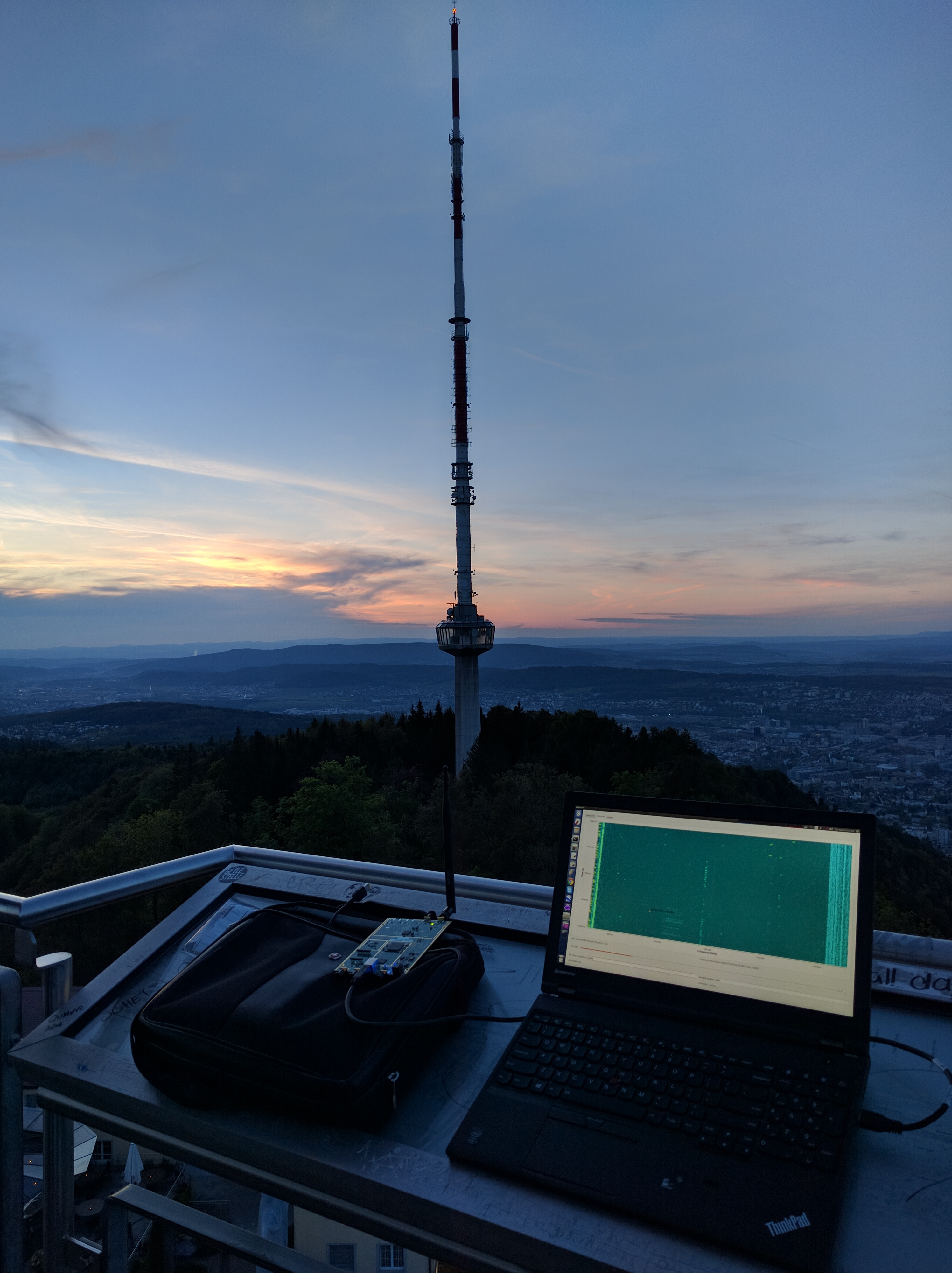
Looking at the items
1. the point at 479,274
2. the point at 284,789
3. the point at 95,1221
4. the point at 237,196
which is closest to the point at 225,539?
the point at 284,789

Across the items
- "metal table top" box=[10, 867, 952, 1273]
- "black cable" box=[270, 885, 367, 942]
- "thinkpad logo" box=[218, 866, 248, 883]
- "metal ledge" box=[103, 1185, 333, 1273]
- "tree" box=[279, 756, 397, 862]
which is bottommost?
"tree" box=[279, 756, 397, 862]

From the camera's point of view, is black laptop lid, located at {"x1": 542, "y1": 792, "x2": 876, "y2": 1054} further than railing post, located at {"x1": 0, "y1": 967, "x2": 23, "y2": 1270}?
No

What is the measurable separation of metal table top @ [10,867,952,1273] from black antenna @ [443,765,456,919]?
14 cm

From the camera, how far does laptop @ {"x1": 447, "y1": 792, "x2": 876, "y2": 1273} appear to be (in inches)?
24.7

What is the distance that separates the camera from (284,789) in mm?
23656

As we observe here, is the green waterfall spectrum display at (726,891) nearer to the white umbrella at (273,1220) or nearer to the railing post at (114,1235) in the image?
the white umbrella at (273,1220)

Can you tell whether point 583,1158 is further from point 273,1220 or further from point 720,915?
point 273,1220

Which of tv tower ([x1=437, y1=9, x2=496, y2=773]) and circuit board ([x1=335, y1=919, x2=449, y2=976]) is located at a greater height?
tv tower ([x1=437, y1=9, x2=496, y2=773])

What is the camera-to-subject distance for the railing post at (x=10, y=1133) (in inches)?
41.4

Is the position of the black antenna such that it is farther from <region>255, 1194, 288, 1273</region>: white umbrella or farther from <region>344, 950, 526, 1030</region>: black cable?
<region>255, 1194, 288, 1273</region>: white umbrella

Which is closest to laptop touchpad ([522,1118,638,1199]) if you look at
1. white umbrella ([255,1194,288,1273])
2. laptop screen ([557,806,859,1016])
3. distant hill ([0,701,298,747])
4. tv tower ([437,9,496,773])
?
laptop screen ([557,806,859,1016])

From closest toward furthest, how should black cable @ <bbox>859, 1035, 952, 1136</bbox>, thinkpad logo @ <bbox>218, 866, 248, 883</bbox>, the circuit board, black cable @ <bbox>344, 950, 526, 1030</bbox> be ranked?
black cable @ <bbox>859, 1035, 952, 1136</bbox> → black cable @ <bbox>344, 950, 526, 1030</bbox> → the circuit board → thinkpad logo @ <bbox>218, 866, 248, 883</bbox>

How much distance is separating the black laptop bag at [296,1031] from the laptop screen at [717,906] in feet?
0.68

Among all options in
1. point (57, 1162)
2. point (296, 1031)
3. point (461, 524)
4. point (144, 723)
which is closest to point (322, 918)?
point (296, 1031)
